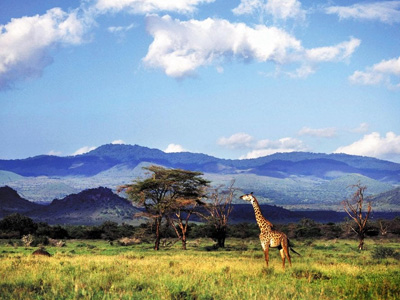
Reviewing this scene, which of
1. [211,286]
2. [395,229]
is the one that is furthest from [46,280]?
[395,229]

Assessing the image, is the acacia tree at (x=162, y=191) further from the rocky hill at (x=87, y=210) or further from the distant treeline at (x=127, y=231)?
the rocky hill at (x=87, y=210)

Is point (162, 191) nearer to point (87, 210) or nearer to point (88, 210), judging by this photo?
point (88, 210)

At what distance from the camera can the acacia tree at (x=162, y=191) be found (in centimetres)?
4350

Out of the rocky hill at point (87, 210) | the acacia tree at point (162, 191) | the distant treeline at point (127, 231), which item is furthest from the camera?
the rocky hill at point (87, 210)

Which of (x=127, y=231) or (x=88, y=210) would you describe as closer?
(x=127, y=231)


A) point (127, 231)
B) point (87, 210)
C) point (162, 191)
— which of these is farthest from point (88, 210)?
point (162, 191)

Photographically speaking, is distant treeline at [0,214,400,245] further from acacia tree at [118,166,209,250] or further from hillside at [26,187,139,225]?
hillside at [26,187,139,225]

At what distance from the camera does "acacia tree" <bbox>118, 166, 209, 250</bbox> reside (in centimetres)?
4350

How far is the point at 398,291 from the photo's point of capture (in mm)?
12555

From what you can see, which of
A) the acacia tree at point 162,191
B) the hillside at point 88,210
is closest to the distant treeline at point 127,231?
the acacia tree at point 162,191

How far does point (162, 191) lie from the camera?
45.0 m

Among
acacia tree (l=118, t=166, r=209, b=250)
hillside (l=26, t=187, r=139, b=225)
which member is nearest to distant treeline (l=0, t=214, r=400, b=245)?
acacia tree (l=118, t=166, r=209, b=250)

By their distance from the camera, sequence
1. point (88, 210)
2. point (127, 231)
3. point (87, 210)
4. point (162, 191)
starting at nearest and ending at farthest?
point (162, 191)
point (127, 231)
point (88, 210)
point (87, 210)

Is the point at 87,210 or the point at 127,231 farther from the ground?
the point at 87,210
